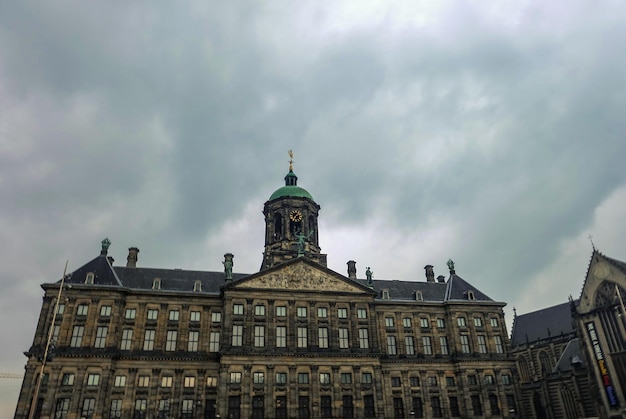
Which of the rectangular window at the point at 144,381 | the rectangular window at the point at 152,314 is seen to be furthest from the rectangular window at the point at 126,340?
the rectangular window at the point at 144,381

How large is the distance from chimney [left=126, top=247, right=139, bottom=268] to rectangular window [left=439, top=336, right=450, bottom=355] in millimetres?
41340

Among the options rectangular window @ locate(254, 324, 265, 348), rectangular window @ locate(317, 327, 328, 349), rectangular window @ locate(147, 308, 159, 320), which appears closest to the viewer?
rectangular window @ locate(254, 324, 265, 348)

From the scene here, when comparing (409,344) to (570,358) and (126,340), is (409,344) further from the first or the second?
(126,340)

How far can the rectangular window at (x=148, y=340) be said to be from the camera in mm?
48594

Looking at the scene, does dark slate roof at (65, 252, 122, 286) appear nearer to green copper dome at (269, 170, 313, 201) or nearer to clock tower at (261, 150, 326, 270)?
clock tower at (261, 150, 326, 270)

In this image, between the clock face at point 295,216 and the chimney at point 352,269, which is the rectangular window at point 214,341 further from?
the chimney at point 352,269

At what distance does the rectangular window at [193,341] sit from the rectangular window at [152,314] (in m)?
4.47

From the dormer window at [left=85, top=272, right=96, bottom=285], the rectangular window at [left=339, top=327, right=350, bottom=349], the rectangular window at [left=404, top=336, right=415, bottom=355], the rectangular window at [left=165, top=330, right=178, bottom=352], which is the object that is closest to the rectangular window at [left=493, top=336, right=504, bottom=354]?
the rectangular window at [left=404, top=336, right=415, bottom=355]

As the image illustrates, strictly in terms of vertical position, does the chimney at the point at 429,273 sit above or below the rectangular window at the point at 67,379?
above

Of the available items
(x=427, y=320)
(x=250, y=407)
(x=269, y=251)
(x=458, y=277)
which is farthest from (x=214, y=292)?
(x=458, y=277)

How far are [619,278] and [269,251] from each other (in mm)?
43470

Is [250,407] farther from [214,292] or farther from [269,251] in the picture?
[269,251]

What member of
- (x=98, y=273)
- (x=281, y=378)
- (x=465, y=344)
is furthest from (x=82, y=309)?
(x=465, y=344)

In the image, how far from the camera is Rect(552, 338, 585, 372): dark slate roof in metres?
61.2
